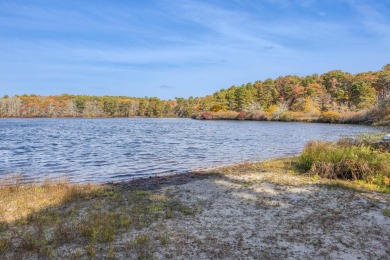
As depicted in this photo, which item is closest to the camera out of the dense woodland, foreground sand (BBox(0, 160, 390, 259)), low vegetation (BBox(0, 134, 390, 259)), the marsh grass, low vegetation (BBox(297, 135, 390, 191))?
foreground sand (BBox(0, 160, 390, 259))

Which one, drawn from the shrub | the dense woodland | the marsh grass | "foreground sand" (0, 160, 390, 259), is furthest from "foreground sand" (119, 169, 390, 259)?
the shrub

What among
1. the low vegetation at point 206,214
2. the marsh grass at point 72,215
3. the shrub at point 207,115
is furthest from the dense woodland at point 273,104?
the marsh grass at point 72,215

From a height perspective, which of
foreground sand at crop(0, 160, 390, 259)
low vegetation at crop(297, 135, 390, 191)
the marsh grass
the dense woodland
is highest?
the dense woodland

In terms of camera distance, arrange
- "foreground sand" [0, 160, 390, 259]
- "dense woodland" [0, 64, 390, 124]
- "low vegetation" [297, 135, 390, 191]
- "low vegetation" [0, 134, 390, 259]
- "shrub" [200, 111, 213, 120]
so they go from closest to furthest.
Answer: "foreground sand" [0, 160, 390, 259], "low vegetation" [0, 134, 390, 259], "low vegetation" [297, 135, 390, 191], "dense woodland" [0, 64, 390, 124], "shrub" [200, 111, 213, 120]

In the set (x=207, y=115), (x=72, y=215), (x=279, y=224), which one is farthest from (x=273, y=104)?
(x=72, y=215)

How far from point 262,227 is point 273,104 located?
11022 cm

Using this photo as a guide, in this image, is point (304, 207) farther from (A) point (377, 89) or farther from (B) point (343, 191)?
(A) point (377, 89)

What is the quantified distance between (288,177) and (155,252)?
8.08 meters

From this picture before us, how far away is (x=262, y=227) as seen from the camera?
7.34 metres

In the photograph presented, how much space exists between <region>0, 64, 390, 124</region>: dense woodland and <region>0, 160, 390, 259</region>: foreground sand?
1175 cm

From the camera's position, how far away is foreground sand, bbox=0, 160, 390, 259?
606 centimetres

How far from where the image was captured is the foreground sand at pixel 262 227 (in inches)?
239

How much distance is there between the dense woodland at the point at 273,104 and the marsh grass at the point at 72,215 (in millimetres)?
15566

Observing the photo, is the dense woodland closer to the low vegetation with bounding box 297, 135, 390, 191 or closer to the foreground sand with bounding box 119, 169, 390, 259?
the low vegetation with bounding box 297, 135, 390, 191
